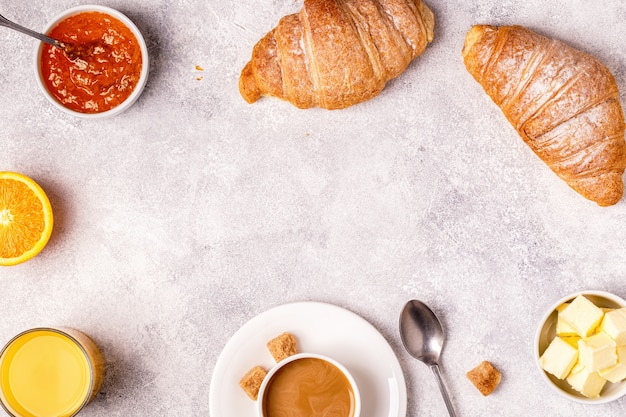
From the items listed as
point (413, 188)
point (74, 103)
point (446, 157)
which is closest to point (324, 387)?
point (413, 188)

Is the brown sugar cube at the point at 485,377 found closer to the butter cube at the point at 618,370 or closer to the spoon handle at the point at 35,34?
the butter cube at the point at 618,370

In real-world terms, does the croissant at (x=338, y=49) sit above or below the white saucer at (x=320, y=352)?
above

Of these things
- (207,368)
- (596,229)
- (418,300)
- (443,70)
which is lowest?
(207,368)

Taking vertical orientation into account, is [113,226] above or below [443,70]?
below

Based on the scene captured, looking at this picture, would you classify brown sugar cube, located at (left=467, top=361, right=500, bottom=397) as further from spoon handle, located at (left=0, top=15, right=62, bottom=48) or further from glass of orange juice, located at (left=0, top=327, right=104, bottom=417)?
spoon handle, located at (left=0, top=15, right=62, bottom=48)

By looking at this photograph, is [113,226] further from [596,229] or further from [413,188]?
[596,229]

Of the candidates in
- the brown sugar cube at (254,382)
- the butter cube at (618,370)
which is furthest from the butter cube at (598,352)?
the brown sugar cube at (254,382)

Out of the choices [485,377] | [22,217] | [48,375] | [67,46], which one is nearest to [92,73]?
[67,46]
